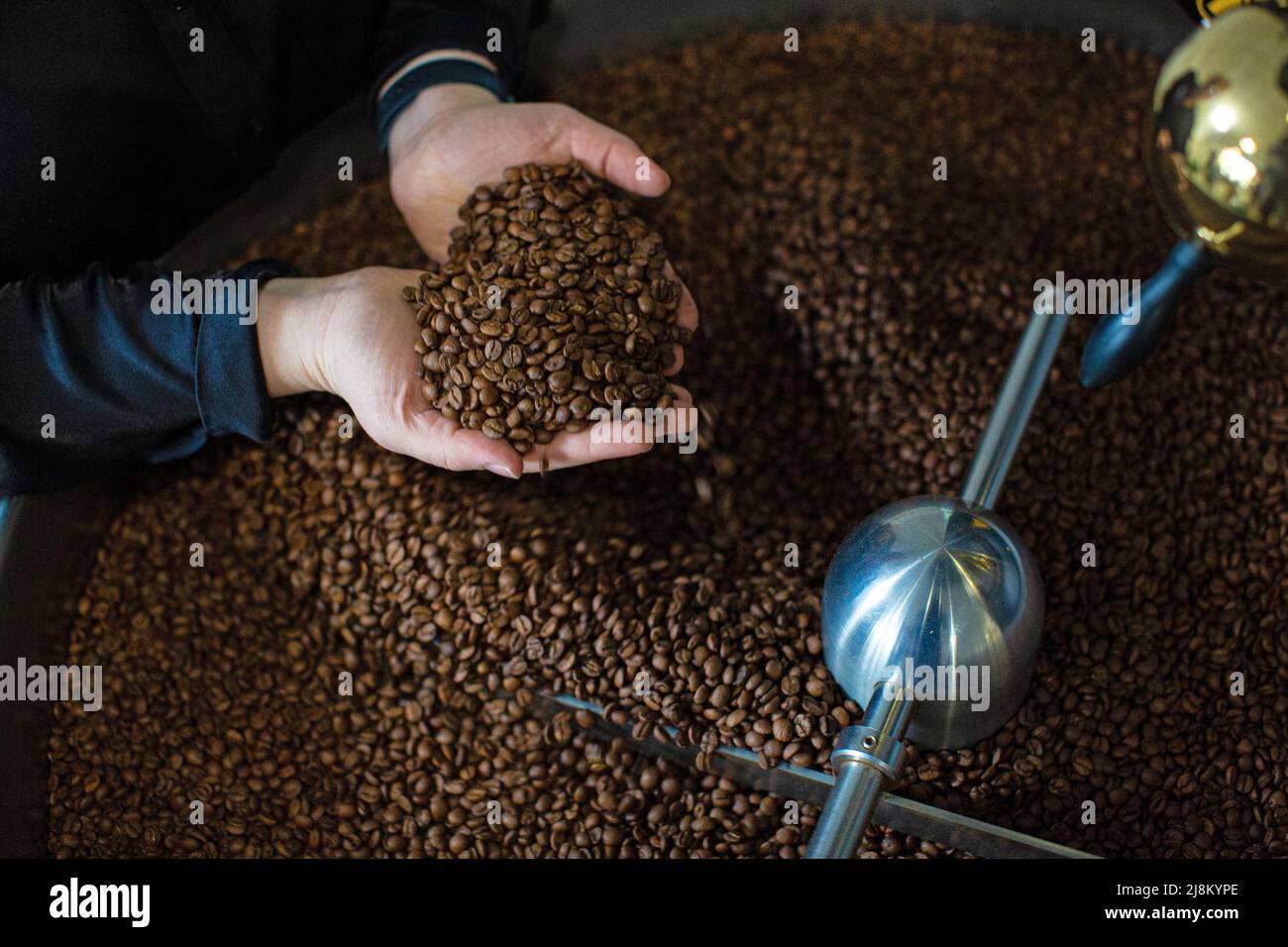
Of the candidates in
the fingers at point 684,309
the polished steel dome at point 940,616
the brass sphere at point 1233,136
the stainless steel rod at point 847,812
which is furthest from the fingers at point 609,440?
the brass sphere at point 1233,136

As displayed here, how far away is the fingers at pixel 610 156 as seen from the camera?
160cm

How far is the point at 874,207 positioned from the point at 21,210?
1.35m

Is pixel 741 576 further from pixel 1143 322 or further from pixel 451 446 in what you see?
pixel 1143 322

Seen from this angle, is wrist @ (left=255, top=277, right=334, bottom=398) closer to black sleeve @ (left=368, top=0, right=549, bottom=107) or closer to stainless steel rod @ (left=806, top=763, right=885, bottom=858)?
black sleeve @ (left=368, top=0, right=549, bottom=107)

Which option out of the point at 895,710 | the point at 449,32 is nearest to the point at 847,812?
the point at 895,710

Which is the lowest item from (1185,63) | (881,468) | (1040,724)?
(1040,724)

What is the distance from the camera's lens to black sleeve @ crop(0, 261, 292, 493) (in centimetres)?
150

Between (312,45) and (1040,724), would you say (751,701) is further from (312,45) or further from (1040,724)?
(312,45)

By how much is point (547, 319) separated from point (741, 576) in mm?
494

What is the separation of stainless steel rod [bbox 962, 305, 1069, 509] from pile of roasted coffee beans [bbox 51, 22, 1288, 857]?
0.69 feet

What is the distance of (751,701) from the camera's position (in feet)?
4.65

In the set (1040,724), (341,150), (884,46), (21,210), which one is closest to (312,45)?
(341,150)

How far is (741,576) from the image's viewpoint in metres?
1.61

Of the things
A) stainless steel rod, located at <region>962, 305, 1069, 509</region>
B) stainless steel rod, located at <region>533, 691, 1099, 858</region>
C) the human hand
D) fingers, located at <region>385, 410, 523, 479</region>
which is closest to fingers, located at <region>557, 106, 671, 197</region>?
the human hand
